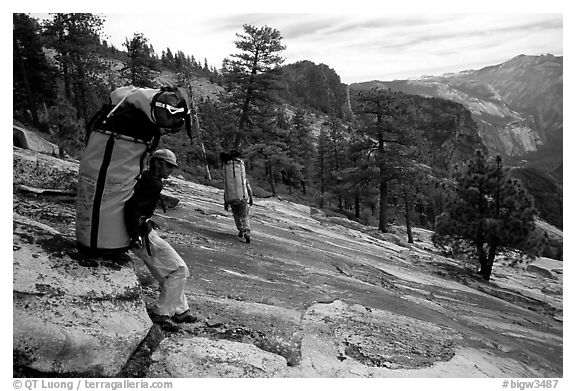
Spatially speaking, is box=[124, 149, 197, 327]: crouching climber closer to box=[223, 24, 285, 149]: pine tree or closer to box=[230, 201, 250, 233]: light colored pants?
box=[230, 201, 250, 233]: light colored pants

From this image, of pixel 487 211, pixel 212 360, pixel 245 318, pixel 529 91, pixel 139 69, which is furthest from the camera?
pixel 139 69

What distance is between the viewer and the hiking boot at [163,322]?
4105mm

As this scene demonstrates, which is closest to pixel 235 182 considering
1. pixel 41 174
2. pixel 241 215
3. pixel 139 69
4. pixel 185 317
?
pixel 241 215

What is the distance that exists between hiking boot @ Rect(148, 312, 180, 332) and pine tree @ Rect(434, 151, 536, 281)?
13339 mm

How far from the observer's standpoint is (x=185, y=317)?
4.32 meters

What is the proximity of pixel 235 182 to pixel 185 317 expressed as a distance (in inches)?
162

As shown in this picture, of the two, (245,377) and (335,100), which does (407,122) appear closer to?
(245,377)

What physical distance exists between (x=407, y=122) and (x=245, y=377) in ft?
70.2

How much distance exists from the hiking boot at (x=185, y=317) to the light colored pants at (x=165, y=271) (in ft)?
0.31

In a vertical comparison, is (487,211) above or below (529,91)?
below

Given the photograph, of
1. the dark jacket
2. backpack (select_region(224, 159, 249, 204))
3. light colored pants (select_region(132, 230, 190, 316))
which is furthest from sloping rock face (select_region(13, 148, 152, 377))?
backpack (select_region(224, 159, 249, 204))

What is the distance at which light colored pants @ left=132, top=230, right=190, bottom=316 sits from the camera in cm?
407

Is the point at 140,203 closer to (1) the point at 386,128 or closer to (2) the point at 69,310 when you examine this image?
(2) the point at 69,310

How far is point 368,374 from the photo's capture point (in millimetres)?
4551
